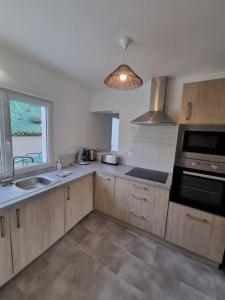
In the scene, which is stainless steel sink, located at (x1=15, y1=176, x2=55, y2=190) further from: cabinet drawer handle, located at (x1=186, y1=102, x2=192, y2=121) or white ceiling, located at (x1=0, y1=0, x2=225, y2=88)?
cabinet drawer handle, located at (x1=186, y1=102, x2=192, y2=121)

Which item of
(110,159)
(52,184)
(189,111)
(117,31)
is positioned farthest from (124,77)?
(110,159)

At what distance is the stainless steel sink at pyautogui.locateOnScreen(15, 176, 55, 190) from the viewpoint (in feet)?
5.67

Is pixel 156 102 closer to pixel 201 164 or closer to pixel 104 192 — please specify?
pixel 201 164

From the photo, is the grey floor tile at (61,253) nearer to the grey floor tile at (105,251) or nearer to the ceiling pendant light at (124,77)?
the grey floor tile at (105,251)

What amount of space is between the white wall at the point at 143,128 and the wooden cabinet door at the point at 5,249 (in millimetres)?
1825

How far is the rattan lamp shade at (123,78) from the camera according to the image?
113 centimetres

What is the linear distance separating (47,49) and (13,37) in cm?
29

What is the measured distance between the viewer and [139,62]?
1.63m

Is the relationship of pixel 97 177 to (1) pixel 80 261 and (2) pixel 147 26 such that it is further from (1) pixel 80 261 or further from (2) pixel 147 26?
(2) pixel 147 26

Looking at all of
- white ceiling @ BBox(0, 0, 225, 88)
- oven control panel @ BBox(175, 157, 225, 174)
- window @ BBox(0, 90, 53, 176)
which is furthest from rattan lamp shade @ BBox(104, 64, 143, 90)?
window @ BBox(0, 90, 53, 176)

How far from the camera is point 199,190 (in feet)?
5.20

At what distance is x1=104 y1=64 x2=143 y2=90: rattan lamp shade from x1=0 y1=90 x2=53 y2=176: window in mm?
1149

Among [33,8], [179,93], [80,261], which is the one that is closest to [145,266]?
[80,261]

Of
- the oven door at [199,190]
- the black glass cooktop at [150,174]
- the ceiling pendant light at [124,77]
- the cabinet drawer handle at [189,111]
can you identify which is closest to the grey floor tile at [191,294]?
the oven door at [199,190]
